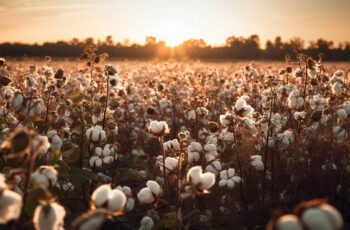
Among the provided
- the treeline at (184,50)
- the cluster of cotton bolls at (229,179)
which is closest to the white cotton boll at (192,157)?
the cluster of cotton bolls at (229,179)

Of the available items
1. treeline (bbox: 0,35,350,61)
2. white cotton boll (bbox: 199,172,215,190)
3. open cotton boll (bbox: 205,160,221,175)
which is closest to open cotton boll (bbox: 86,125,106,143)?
open cotton boll (bbox: 205,160,221,175)

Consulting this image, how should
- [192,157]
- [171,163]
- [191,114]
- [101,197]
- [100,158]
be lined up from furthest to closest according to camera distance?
[191,114], [100,158], [192,157], [171,163], [101,197]

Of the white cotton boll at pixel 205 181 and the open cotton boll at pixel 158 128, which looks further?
the open cotton boll at pixel 158 128

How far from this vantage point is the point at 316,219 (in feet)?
2.14

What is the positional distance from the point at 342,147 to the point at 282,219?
2.99m

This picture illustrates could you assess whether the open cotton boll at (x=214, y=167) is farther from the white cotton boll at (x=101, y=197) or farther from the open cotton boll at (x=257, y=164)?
the white cotton boll at (x=101, y=197)

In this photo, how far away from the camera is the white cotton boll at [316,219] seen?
0.65 metres

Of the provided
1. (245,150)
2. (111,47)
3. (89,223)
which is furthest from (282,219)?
(111,47)

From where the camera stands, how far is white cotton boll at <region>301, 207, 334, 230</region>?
651 mm

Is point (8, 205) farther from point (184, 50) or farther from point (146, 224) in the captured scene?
point (184, 50)

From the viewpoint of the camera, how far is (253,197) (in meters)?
2.70

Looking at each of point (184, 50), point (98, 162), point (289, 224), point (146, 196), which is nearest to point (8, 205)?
point (289, 224)

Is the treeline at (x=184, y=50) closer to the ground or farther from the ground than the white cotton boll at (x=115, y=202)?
farther from the ground

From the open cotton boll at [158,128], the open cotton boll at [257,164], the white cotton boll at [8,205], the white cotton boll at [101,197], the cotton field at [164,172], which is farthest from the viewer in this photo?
the open cotton boll at [257,164]
